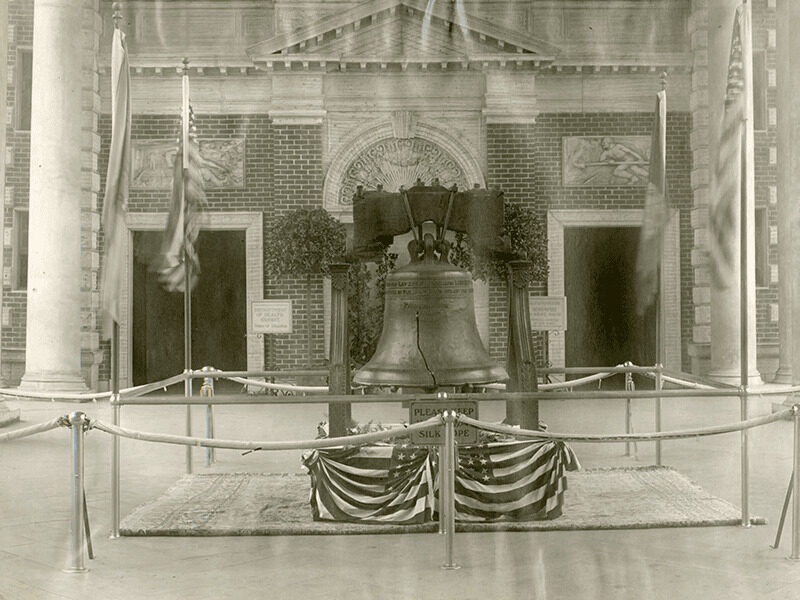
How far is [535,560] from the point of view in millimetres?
5445

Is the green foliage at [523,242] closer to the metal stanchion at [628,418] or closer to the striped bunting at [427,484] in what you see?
the metal stanchion at [628,418]

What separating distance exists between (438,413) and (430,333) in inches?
35.0

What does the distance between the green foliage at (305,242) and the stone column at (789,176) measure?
6.05 metres

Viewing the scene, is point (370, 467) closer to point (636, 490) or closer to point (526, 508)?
point (526, 508)

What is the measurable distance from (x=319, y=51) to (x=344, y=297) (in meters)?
9.71

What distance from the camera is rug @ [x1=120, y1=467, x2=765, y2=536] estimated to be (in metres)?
6.24

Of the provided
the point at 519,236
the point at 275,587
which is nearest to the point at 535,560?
the point at 275,587

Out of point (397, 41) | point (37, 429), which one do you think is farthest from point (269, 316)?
point (37, 429)

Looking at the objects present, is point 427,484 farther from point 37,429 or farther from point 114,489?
point 37,429

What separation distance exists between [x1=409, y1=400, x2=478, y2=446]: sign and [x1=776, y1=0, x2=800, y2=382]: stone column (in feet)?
21.1

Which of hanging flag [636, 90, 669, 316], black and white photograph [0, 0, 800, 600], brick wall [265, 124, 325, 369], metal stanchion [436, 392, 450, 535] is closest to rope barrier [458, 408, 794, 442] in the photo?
black and white photograph [0, 0, 800, 600]

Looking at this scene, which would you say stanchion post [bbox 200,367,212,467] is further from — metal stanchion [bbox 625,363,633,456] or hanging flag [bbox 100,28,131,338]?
A: metal stanchion [bbox 625,363,633,456]

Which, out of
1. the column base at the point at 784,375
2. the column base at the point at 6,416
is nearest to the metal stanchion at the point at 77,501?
the column base at the point at 6,416

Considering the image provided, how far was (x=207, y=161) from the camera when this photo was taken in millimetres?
16094
